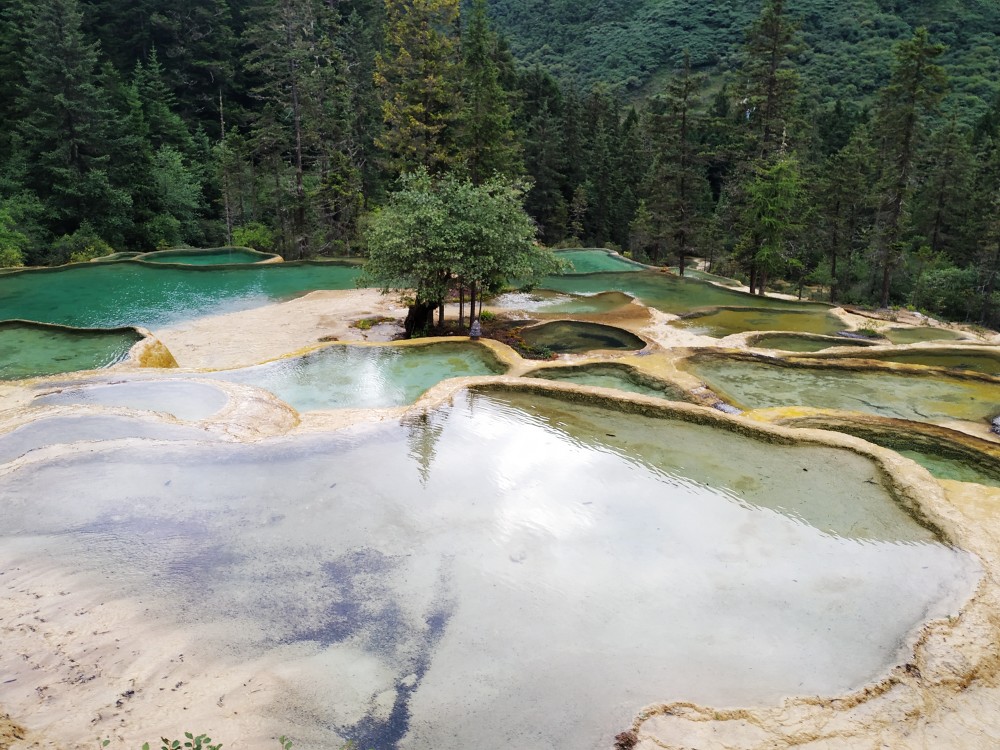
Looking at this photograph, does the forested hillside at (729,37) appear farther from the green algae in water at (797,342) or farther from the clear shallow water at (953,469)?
the clear shallow water at (953,469)

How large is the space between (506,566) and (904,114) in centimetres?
2787

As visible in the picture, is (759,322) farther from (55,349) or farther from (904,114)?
(55,349)

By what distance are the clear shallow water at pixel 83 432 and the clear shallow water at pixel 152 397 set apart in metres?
0.60

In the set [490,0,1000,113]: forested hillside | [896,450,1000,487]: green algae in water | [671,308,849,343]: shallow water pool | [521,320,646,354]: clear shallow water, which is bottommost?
[896,450,1000,487]: green algae in water

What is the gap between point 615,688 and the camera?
17.0 ft

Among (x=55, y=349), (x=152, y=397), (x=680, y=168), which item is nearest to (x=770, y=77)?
(x=680, y=168)

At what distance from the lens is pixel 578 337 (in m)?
19.2

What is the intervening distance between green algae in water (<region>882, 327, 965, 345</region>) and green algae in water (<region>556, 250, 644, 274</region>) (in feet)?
44.1

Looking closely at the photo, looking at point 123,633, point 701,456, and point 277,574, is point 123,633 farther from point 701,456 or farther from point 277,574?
point 701,456

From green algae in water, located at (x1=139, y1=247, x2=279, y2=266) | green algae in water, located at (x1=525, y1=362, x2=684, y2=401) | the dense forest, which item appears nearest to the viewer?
green algae in water, located at (x1=525, y1=362, x2=684, y2=401)

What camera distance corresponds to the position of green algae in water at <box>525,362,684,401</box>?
41.9 ft

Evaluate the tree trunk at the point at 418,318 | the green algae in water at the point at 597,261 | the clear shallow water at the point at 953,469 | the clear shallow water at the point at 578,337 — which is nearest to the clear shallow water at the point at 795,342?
the clear shallow water at the point at 578,337

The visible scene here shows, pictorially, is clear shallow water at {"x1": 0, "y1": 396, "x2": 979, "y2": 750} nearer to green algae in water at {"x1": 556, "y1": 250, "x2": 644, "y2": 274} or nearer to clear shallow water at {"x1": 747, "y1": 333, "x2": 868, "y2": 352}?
clear shallow water at {"x1": 747, "y1": 333, "x2": 868, "y2": 352}

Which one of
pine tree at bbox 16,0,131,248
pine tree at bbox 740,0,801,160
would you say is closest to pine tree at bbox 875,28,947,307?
pine tree at bbox 740,0,801,160
